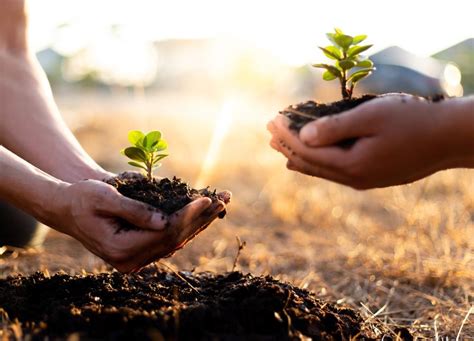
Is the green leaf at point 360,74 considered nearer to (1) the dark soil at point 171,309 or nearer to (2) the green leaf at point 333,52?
(2) the green leaf at point 333,52

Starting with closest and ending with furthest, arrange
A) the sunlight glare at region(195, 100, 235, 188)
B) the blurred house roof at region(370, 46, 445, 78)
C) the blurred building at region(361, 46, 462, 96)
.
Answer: the sunlight glare at region(195, 100, 235, 188), the blurred building at region(361, 46, 462, 96), the blurred house roof at region(370, 46, 445, 78)

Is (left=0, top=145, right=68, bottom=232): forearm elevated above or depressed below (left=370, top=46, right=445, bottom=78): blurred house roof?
below

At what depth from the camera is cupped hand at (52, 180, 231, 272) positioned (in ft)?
5.25

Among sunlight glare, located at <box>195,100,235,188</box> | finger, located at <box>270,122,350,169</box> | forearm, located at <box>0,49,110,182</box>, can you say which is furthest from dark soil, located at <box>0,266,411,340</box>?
sunlight glare, located at <box>195,100,235,188</box>

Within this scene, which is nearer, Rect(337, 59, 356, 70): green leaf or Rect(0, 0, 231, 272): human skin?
Rect(0, 0, 231, 272): human skin

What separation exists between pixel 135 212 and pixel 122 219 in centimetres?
10

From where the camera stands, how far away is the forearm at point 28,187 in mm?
1735

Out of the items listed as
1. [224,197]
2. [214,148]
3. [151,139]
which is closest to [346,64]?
[224,197]

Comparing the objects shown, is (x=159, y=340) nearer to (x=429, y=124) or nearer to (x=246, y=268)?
(x=429, y=124)

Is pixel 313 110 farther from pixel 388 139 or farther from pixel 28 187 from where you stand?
pixel 28 187

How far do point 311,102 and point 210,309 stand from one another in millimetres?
687

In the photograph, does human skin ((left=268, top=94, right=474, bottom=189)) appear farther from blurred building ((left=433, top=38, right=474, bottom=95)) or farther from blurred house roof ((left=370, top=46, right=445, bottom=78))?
blurred building ((left=433, top=38, right=474, bottom=95))

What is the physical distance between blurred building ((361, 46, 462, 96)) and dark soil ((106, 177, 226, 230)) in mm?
10071

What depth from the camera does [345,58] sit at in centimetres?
183
